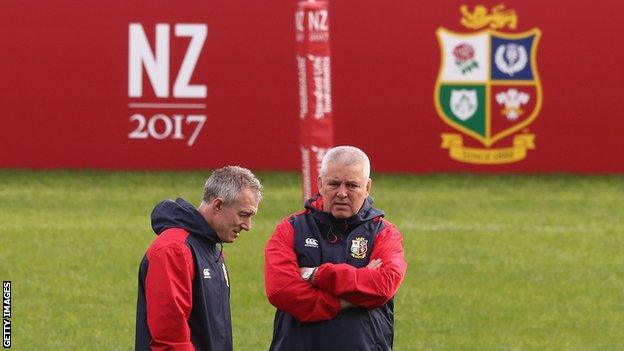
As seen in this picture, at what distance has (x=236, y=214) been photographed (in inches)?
279

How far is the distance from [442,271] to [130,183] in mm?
6245

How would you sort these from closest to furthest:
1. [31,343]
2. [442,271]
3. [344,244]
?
[344,244]
[31,343]
[442,271]

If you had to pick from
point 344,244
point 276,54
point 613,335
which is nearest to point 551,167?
point 276,54

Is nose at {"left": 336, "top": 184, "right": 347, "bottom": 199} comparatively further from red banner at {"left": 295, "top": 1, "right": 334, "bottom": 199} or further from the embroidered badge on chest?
red banner at {"left": 295, "top": 1, "right": 334, "bottom": 199}

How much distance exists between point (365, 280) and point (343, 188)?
0.43m

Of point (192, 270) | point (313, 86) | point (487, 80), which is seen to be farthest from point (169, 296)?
point (487, 80)

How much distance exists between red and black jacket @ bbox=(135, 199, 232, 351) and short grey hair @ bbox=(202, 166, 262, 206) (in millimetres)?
125

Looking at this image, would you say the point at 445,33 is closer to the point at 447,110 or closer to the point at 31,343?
the point at 447,110

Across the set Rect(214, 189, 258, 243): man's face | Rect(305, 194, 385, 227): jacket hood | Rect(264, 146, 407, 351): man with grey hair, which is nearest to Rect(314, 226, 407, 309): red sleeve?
Rect(264, 146, 407, 351): man with grey hair

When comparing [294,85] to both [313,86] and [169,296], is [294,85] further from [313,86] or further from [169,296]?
[169,296]

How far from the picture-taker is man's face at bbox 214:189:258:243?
23.2 feet

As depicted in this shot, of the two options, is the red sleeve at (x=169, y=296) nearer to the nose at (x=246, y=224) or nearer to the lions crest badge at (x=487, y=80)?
the nose at (x=246, y=224)

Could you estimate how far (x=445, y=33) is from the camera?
2170 centimetres

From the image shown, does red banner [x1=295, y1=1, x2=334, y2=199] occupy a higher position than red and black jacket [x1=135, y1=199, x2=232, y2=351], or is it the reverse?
red and black jacket [x1=135, y1=199, x2=232, y2=351]
